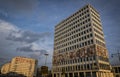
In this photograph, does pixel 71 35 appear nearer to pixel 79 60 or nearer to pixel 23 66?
pixel 79 60

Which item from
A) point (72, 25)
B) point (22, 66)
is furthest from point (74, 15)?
point (22, 66)

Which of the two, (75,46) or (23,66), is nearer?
(75,46)

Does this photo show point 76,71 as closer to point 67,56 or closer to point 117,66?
point 67,56

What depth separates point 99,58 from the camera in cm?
5275

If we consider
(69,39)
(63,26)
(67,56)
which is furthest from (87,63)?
(63,26)

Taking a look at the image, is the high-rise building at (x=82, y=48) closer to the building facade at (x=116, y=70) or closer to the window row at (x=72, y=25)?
the window row at (x=72, y=25)

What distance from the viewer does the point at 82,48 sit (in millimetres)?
59094

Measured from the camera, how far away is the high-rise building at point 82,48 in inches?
2090

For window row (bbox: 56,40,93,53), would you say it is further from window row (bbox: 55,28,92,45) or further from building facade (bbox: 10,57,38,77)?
building facade (bbox: 10,57,38,77)

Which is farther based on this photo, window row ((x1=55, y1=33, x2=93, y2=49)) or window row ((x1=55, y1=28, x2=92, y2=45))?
window row ((x1=55, y1=28, x2=92, y2=45))

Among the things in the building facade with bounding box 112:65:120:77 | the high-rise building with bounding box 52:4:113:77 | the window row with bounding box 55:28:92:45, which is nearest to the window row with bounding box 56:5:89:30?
the high-rise building with bounding box 52:4:113:77

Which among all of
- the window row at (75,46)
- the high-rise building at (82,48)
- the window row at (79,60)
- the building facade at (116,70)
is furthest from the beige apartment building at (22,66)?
the building facade at (116,70)

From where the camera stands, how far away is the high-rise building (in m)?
53.1

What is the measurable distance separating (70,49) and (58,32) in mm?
23412
